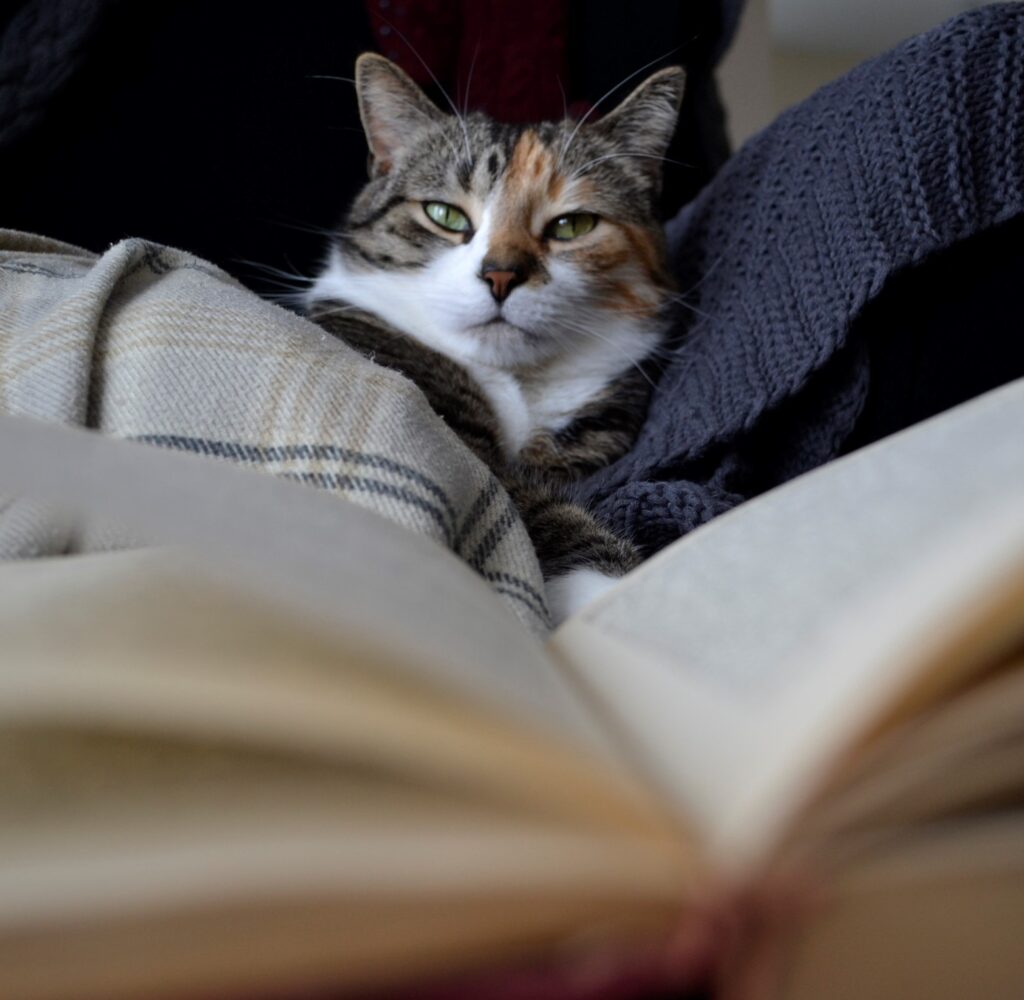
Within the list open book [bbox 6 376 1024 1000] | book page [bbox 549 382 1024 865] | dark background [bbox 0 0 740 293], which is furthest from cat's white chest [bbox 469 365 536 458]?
open book [bbox 6 376 1024 1000]

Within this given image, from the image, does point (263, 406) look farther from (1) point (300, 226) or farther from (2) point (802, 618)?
(1) point (300, 226)

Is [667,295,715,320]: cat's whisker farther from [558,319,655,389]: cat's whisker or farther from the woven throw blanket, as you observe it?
the woven throw blanket

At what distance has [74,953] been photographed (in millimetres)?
201

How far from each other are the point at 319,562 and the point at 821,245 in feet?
2.20

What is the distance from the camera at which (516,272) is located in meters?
1.01

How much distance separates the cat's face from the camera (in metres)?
1.03

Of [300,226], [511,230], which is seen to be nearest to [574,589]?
[511,230]

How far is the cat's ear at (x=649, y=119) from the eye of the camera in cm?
111

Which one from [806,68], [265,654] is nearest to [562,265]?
[265,654]

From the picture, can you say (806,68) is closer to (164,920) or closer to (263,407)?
(263,407)

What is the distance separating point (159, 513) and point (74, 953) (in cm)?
12

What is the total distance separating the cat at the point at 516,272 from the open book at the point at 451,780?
0.69 meters

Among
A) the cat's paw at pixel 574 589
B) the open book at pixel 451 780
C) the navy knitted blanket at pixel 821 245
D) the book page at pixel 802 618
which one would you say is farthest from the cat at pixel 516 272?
the open book at pixel 451 780

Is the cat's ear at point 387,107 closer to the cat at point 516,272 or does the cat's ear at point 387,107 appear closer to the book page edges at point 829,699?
the cat at point 516,272
